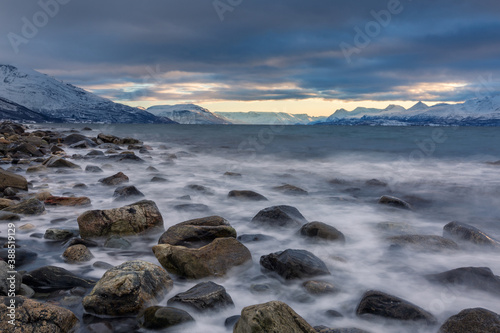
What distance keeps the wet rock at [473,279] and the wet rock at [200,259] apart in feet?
10.5

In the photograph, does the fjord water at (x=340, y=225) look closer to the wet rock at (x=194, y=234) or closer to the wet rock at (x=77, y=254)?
the wet rock at (x=77, y=254)

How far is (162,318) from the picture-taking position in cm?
379

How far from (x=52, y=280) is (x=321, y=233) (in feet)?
15.9

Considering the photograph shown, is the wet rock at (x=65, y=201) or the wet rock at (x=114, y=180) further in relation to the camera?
the wet rock at (x=114, y=180)

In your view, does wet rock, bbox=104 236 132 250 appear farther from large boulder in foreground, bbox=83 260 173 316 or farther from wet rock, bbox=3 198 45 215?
wet rock, bbox=3 198 45 215

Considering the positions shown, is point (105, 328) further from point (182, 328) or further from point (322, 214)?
point (322, 214)

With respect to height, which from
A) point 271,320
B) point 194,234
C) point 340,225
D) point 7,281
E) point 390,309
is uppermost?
point 271,320

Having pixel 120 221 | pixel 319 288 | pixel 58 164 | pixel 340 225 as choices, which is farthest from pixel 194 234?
pixel 58 164

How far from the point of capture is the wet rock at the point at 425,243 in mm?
6613

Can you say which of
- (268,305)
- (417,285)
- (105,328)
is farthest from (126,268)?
(417,285)

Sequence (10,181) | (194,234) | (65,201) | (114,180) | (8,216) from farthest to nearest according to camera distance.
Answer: (114,180), (10,181), (65,201), (8,216), (194,234)

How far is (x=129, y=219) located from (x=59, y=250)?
129cm

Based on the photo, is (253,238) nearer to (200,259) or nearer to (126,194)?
(200,259)

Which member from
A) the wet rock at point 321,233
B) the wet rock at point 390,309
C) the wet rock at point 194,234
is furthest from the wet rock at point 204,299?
the wet rock at point 321,233
